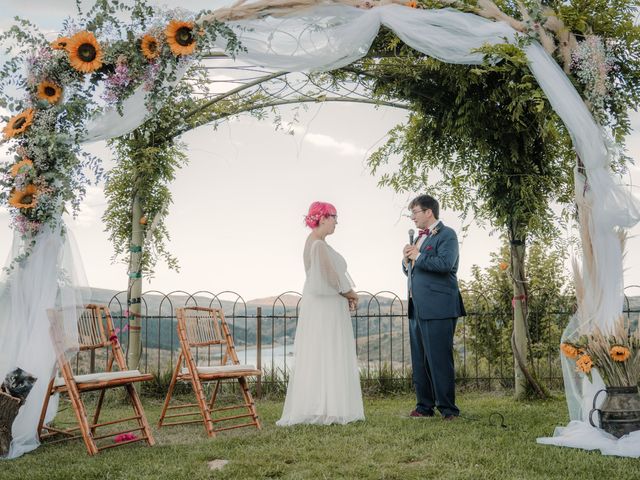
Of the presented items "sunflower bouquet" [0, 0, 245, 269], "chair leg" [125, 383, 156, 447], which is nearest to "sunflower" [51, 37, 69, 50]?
"sunflower bouquet" [0, 0, 245, 269]

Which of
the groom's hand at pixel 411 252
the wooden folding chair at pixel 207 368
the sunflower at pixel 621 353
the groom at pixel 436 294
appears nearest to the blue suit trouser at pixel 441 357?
the groom at pixel 436 294

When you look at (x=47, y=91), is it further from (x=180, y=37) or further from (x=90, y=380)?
(x=90, y=380)

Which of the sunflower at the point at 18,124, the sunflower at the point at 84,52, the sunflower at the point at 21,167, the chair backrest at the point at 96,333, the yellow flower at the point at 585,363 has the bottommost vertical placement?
the yellow flower at the point at 585,363

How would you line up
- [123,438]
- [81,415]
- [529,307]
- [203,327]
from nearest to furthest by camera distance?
[81,415] < [123,438] < [203,327] < [529,307]

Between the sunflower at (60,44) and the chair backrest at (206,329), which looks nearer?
the sunflower at (60,44)

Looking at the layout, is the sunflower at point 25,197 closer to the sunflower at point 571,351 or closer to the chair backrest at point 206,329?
the chair backrest at point 206,329

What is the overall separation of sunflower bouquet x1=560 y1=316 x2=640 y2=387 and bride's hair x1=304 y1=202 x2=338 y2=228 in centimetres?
218

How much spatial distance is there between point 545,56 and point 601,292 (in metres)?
1.75

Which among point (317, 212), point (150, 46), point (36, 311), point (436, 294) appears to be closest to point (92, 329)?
point (36, 311)

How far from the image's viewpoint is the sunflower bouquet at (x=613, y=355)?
4.68 meters

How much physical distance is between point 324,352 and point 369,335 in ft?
12.2

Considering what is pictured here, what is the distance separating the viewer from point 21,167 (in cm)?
504

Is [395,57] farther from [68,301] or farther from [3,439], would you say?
[3,439]

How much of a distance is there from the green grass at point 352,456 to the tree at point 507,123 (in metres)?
2.17
